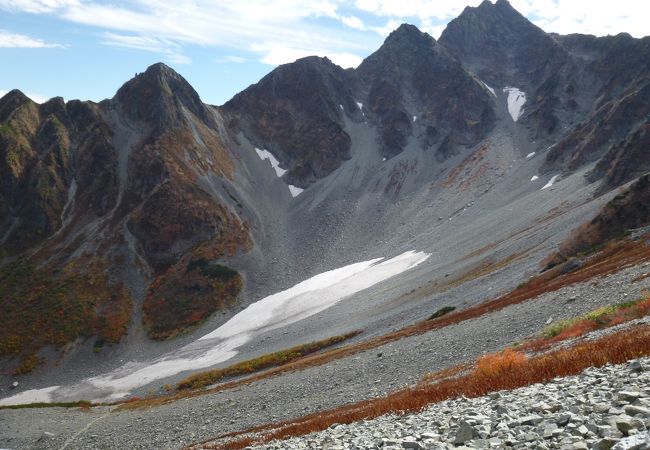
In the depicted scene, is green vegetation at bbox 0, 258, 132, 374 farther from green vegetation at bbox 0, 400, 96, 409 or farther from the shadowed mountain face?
green vegetation at bbox 0, 400, 96, 409

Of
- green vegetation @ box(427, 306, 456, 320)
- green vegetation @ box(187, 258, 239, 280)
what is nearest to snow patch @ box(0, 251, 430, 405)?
green vegetation @ box(187, 258, 239, 280)

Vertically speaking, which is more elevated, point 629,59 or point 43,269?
point 629,59

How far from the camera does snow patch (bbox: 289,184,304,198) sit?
Answer: 564 ft

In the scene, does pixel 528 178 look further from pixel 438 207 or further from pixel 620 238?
pixel 620 238

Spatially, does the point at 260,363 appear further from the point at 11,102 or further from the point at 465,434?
the point at 11,102

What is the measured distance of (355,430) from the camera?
643 inches

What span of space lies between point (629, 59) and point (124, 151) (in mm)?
175714

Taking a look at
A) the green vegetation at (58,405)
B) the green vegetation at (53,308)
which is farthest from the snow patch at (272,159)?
the green vegetation at (58,405)

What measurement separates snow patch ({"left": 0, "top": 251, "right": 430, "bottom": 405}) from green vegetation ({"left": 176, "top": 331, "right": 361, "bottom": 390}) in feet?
28.5

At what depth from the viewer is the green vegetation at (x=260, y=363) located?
71312 millimetres

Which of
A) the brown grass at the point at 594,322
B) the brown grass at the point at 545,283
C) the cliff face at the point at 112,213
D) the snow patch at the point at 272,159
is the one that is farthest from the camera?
the snow patch at the point at 272,159

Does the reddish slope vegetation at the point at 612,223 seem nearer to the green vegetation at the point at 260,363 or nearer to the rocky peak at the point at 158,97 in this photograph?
the green vegetation at the point at 260,363

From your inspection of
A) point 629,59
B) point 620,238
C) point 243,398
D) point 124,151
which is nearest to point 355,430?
point 243,398

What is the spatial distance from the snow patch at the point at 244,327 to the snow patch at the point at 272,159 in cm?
7245
